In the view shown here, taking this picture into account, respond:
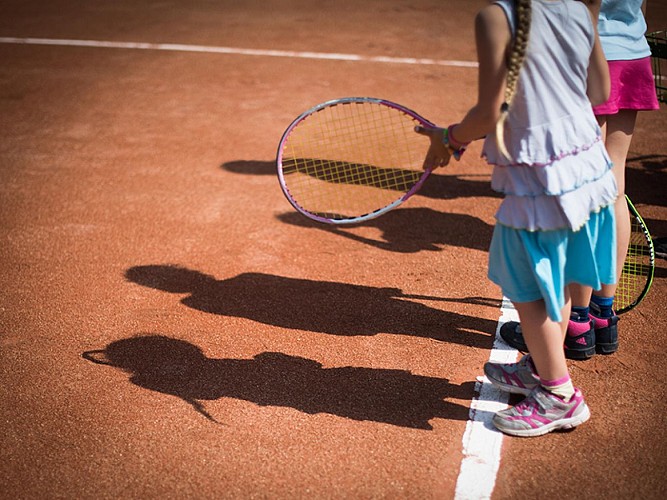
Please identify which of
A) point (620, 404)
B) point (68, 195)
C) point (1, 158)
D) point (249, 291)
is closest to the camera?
point (620, 404)

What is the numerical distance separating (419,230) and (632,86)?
1.86 meters

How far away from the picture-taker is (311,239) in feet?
16.0

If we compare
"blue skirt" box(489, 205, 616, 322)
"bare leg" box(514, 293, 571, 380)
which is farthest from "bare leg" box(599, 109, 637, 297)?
"bare leg" box(514, 293, 571, 380)

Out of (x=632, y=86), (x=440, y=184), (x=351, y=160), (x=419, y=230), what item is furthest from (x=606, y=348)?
(x=351, y=160)

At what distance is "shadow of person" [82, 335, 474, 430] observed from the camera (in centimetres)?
329

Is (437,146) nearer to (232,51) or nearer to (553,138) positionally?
(553,138)

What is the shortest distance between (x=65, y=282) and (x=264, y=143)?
2.68m

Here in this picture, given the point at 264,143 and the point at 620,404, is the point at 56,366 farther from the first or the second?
the point at 264,143

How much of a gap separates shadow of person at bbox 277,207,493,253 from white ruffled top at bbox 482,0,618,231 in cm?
201

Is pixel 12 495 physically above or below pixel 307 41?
below

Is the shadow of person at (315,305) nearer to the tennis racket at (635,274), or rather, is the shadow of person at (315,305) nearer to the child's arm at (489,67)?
the tennis racket at (635,274)

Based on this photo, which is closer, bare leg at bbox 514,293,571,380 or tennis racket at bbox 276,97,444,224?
bare leg at bbox 514,293,571,380

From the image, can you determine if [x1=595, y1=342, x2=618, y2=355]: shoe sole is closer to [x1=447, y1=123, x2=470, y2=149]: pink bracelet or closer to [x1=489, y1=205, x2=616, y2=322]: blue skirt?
[x1=489, y1=205, x2=616, y2=322]: blue skirt

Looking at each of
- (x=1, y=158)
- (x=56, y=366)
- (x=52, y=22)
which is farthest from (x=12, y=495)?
(x=52, y=22)
